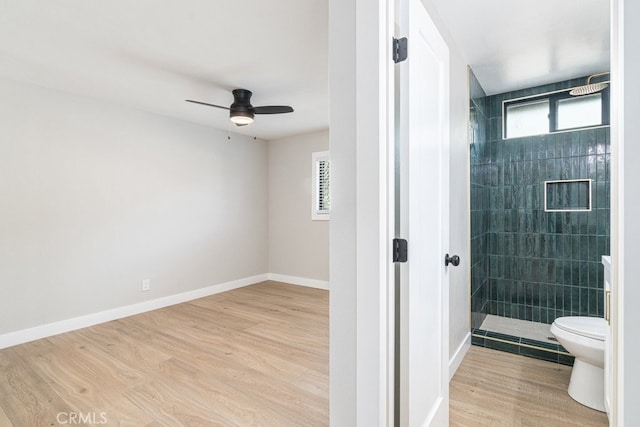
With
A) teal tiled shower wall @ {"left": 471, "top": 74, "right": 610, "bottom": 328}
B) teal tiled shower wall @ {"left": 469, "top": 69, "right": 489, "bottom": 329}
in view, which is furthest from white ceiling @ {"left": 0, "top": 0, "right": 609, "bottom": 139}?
teal tiled shower wall @ {"left": 471, "top": 74, "right": 610, "bottom": 328}

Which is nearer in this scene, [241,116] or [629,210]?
[629,210]

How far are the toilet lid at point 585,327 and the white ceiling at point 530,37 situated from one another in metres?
1.93

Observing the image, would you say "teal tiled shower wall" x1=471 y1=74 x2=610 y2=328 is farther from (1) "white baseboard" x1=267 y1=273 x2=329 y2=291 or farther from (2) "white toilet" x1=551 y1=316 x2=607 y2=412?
(1) "white baseboard" x1=267 y1=273 x2=329 y2=291

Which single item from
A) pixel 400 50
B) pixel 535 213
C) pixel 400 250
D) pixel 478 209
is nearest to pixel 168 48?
pixel 400 50

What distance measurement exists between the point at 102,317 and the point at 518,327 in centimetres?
426

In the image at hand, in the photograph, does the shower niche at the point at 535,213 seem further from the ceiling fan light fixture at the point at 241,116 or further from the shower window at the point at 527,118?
the ceiling fan light fixture at the point at 241,116

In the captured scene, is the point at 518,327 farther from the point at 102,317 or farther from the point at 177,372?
the point at 102,317

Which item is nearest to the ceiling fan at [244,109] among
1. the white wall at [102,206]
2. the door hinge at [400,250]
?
the white wall at [102,206]

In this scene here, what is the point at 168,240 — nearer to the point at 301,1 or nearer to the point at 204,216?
the point at 204,216

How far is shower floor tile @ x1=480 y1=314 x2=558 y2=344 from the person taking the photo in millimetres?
2969

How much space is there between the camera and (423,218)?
4.35 ft

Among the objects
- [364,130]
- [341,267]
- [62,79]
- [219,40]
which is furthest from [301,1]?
[62,79]

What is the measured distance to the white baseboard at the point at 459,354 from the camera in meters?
2.24

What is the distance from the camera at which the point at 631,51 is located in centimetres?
77
